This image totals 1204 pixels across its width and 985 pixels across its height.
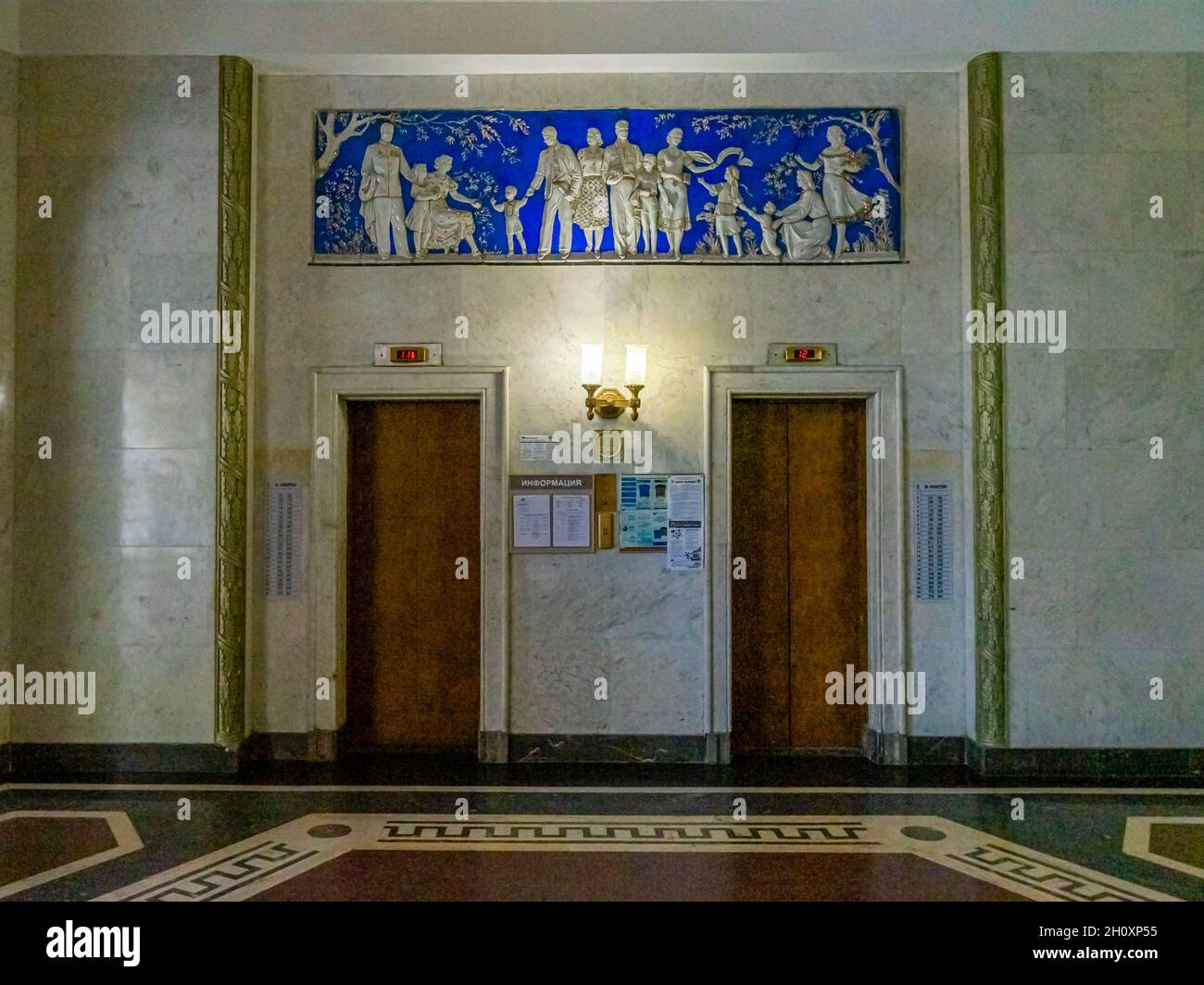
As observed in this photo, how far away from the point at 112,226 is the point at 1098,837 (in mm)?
6568

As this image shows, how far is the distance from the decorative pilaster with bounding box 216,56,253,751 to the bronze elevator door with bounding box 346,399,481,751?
68cm

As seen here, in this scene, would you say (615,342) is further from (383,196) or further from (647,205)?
(383,196)

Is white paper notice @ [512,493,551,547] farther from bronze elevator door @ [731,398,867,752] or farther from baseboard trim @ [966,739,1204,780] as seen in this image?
baseboard trim @ [966,739,1204,780]

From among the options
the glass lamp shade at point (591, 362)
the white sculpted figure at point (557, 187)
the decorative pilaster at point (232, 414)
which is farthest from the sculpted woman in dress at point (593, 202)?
the decorative pilaster at point (232, 414)

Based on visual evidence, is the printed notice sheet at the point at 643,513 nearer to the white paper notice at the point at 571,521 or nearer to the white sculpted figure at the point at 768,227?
the white paper notice at the point at 571,521

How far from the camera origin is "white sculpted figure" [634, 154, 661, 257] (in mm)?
5715

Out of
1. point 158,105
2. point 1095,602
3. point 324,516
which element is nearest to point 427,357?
point 324,516

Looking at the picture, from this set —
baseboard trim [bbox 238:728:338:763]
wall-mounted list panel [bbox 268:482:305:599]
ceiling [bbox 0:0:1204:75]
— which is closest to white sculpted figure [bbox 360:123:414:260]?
ceiling [bbox 0:0:1204:75]

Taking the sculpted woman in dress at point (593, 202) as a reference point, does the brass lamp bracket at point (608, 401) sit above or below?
below

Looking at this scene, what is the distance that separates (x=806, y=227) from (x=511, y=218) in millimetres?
1908

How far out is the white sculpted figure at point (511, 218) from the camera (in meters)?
5.71

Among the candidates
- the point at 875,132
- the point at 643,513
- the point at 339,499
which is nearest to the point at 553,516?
the point at 643,513

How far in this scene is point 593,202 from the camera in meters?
5.72

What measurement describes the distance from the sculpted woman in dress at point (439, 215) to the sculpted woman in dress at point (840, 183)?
2.20 m
